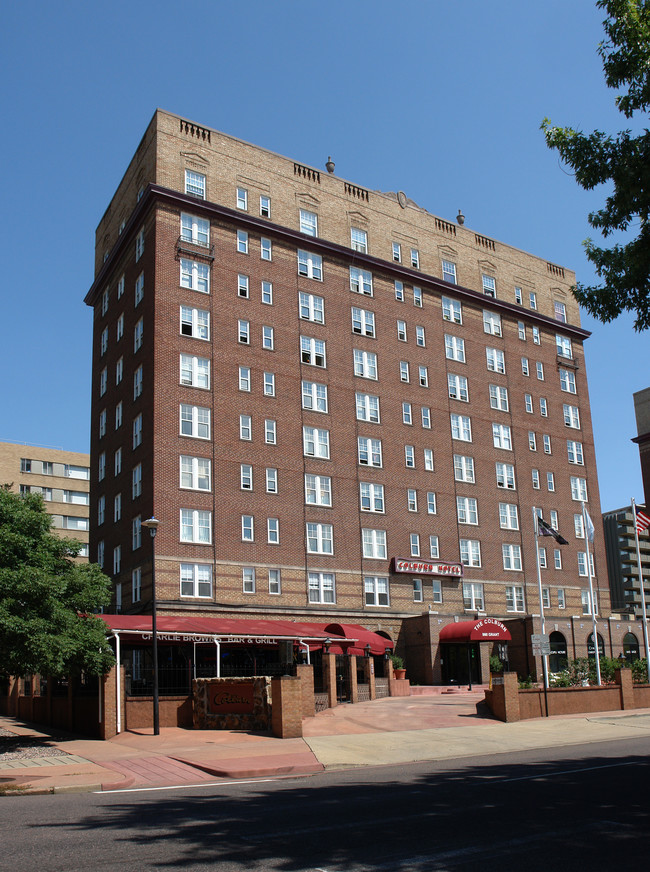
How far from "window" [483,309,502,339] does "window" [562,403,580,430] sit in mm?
8310

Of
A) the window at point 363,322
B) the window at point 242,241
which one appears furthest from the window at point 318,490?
the window at point 242,241

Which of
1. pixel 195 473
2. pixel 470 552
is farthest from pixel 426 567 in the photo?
pixel 195 473

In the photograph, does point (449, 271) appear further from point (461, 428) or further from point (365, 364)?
point (365, 364)

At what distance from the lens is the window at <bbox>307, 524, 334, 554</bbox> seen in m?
48.8

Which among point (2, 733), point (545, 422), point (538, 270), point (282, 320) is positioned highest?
point (538, 270)

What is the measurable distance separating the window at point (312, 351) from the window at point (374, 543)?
10733mm

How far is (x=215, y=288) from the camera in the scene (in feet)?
160

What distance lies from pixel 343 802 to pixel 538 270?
197ft

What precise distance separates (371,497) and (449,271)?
63.9 feet

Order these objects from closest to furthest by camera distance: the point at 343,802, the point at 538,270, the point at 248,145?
the point at 343,802, the point at 248,145, the point at 538,270

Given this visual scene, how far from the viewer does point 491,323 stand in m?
62.9

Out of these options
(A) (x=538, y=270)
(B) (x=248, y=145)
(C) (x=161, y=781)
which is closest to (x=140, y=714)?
(C) (x=161, y=781)

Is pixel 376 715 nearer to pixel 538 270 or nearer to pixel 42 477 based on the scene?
pixel 538 270

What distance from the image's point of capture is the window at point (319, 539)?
4884cm
